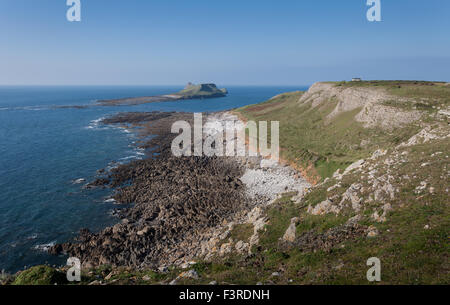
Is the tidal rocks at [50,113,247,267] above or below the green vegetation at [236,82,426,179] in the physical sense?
below

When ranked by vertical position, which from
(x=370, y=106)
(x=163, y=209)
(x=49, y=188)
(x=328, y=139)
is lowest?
(x=163, y=209)

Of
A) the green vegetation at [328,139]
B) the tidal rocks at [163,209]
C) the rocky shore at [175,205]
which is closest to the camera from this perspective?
the rocky shore at [175,205]

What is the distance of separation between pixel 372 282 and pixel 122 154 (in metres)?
60.4

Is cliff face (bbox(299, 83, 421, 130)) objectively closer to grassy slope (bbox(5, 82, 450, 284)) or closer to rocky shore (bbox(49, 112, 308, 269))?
grassy slope (bbox(5, 82, 450, 284))

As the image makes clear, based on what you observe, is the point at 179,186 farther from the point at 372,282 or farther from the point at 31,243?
the point at 372,282

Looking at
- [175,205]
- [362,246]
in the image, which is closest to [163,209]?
[175,205]

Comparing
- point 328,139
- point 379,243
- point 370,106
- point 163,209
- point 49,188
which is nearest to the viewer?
point 379,243

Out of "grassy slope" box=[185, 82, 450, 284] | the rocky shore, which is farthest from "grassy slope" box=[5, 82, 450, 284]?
the rocky shore

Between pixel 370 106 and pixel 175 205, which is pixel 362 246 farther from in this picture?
pixel 370 106

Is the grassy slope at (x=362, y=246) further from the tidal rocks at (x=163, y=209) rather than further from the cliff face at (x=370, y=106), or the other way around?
the cliff face at (x=370, y=106)

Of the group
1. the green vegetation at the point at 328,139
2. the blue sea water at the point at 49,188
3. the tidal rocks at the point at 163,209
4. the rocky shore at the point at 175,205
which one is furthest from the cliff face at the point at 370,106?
the blue sea water at the point at 49,188

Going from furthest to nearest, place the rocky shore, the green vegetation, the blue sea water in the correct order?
the green vegetation, the blue sea water, the rocky shore

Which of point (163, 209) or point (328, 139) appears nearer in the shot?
point (163, 209)
